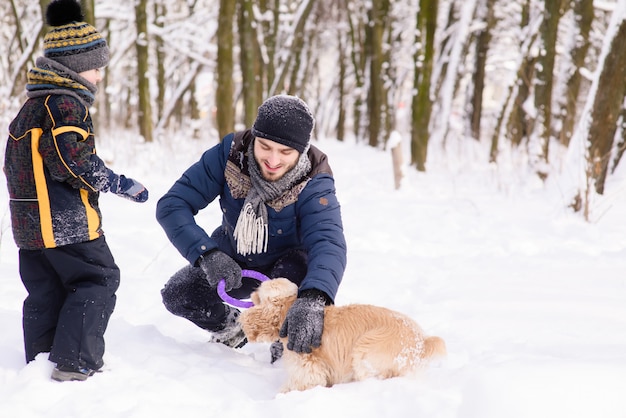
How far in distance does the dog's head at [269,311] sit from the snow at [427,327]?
245 millimetres

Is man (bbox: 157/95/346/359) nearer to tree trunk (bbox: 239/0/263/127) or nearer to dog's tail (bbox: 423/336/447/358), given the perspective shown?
dog's tail (bbox: 423/336/447/358)

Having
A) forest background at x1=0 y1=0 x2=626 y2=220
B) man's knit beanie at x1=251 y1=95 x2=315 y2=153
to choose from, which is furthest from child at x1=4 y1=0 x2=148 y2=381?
forest background at x1=0 y1=0 x2=626 y2=220

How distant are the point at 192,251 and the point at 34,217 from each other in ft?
2.36

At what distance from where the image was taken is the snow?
2016 millimetres

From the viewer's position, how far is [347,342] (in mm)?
2293

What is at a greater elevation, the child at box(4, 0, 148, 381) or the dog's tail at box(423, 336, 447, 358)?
the child at box(4, 0, 148, 381)

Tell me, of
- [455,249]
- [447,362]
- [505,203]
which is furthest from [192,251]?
[505,203]

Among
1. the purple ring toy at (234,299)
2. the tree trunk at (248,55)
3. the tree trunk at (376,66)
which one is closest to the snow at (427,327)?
the purple ring toy at (234,299)

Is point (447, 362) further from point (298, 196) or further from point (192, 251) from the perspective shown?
point (192, 251)

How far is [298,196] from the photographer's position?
2676 millimetres

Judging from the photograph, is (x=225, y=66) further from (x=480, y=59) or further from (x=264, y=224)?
(x=480, y=59)

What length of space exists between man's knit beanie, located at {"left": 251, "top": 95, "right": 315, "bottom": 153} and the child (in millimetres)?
677

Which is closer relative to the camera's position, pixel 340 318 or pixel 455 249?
pixel 340 318

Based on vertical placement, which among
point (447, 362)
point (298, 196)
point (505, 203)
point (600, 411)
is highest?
point (298, 196)
